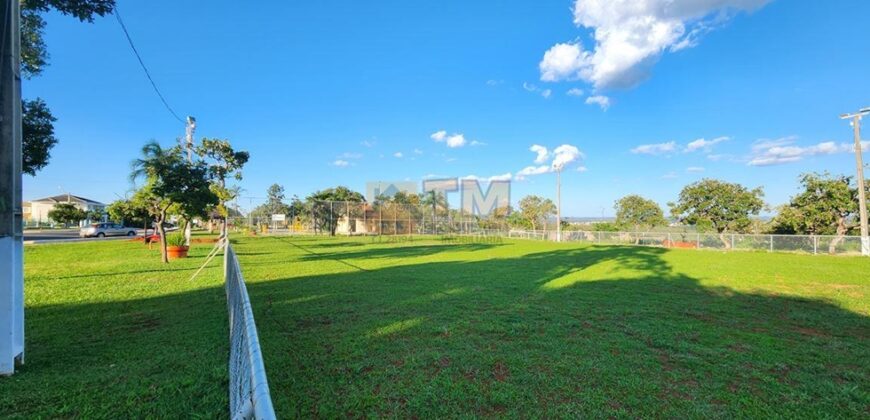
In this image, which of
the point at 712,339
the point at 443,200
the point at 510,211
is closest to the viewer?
the point at 712,339

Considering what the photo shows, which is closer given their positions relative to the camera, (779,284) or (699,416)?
(699,416)

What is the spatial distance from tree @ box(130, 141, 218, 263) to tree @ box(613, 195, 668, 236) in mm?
34650

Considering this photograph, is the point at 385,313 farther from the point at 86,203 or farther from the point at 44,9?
the point at 86,203

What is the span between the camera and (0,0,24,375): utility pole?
291 cm

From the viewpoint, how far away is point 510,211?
46.0 meters

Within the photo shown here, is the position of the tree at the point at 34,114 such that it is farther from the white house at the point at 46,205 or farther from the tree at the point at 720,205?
the white house at the point at 46,205

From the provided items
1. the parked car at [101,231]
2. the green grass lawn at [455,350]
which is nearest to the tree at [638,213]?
the green grass lawn at [455,350]

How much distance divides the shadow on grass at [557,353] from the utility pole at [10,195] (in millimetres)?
1909

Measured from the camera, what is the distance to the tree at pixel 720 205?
25766mm

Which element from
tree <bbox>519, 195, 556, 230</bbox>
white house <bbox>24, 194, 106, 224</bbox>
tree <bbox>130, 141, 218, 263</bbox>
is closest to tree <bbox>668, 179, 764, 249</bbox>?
tree <bbox>519, 195, 556, 230</bbox>

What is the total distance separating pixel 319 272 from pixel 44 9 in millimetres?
6743

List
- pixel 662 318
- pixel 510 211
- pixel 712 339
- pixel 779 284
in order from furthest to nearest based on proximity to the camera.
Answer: pixel 510 211
pixel 779 284
pixel 662 318
pixel 712 339

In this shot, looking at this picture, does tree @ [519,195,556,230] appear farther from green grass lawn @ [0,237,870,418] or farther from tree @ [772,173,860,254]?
green grass lawn @ [0,237,870,418]

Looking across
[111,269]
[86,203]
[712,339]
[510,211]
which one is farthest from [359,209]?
[86,203]
